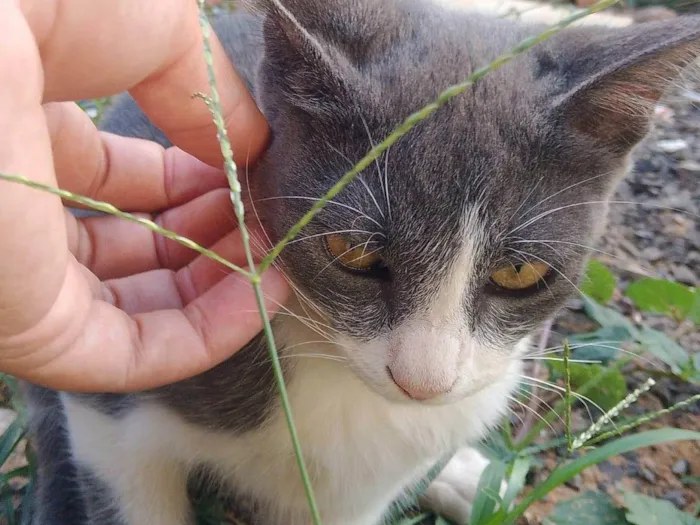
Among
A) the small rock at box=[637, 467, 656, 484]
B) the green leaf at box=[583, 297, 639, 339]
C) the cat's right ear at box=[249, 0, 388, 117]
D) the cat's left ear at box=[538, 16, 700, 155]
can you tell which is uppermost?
the cat's right ear at box=[249, 0, 388, 117]

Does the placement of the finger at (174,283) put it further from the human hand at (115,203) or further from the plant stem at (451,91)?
the plant stem at (451,91)

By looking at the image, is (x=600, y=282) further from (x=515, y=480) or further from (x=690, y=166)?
(x=690, y=166)

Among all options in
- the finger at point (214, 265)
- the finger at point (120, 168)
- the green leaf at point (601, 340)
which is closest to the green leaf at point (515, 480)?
the green leaf at point (601, 340)

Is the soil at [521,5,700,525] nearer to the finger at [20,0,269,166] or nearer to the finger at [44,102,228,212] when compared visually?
the finger at [20,0,269,166]

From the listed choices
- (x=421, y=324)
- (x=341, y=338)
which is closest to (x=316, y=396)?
(x=341, y=338)

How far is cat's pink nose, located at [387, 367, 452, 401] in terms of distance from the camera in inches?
34.8

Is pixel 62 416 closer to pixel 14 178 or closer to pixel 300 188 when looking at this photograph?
pixel 300 188

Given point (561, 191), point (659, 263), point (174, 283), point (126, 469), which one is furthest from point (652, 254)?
point (126, 469)

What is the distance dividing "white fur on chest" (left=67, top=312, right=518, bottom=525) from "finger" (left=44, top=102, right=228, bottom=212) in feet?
1.12

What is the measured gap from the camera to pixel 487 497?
4.01 ft

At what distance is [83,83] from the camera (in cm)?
79

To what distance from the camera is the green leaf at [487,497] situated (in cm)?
120

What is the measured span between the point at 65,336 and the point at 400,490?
2.50 ft

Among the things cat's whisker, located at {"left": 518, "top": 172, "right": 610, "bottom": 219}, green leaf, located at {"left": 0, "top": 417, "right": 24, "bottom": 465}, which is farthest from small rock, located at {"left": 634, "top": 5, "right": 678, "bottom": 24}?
green leaf, located at {"left": 0, "top": 417, "right": 24, "bottom": 465}
